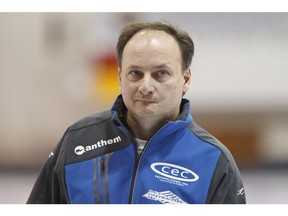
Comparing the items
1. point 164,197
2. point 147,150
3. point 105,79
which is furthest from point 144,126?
point 105,79

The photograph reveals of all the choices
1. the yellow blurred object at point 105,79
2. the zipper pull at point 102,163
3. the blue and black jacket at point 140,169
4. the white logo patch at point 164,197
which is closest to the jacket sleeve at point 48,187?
the blue and black jacket at point 140,169

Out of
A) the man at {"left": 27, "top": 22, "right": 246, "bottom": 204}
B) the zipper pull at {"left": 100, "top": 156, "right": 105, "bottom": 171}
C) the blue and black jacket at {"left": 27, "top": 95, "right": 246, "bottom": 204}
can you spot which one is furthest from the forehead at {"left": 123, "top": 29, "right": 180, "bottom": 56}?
the zipper pull at {"left": 100, "top": 156, "right": 105, "bottom": 171}

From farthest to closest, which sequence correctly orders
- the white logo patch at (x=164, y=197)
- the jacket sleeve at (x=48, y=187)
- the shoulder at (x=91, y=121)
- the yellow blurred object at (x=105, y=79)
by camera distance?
1. the yellow blurred object at (x=105, y=79)
2. the shoulder at (x=91, y=121)
3. the jacket sleeve at (x=48, y=187)
4. the white logo patch at (x=164, y=197)

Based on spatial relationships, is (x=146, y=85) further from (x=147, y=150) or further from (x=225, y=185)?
(x=225, y=185)

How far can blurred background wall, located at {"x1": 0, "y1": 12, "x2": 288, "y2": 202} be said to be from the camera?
9.50 ft

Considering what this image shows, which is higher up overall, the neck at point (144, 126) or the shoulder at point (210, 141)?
the neck at point (144, 126)

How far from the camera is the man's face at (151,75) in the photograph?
118 cm

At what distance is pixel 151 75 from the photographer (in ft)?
3.88

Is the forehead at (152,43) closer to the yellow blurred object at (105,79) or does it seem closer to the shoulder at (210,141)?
the shoulder at (210,141)

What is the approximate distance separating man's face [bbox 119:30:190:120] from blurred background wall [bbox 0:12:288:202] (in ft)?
4.97

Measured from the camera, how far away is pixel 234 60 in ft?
9.93

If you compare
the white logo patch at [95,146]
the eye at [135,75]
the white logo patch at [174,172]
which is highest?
the eye at [135,75]

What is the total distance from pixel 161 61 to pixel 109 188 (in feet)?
1.18
